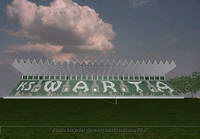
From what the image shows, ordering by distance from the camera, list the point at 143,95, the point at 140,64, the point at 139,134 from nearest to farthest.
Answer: the point at 139,134 → the point at 143,95 → the point at 140,64

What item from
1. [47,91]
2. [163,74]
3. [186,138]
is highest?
[163,74]

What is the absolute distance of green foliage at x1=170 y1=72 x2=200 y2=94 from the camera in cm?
8444

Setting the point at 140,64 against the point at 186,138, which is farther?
the point at 140,64

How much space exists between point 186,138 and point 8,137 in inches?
288

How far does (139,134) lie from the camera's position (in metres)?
12.7

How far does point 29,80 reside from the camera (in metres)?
77.4

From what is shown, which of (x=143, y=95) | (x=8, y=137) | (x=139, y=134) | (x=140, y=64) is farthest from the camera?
(x=140, y=64)

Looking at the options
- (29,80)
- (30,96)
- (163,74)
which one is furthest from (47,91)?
(163,74)

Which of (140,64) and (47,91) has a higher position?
(140,64)

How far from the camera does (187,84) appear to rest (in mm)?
84562

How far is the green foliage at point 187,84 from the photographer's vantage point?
3324 inches

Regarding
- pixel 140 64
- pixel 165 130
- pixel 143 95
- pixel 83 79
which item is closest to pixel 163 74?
pixel 140 64

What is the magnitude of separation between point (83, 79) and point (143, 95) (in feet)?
58.4

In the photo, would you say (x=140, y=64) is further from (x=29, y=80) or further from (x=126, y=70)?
(x=29, y=80)
